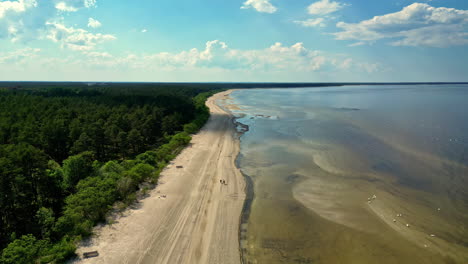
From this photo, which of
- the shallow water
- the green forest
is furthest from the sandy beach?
the shallow water

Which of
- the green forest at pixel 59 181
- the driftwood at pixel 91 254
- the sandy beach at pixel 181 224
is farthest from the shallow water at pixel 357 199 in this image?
the green forest at pixel 59 181

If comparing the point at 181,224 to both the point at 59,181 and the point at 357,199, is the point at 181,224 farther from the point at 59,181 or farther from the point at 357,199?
the point at 357,199

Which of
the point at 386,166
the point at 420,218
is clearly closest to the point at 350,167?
the point at 386,166

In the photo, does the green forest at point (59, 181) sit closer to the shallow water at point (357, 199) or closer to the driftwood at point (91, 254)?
the driftwood at point (91, 254)

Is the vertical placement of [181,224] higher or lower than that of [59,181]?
lower

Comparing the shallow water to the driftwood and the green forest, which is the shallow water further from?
the green forest

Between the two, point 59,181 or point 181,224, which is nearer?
point 181,224

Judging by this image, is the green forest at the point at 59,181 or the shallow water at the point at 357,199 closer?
the green forest at the point at 59,181

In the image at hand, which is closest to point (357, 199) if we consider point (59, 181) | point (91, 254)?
point (91, 254)

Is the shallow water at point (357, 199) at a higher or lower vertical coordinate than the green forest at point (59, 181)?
lower

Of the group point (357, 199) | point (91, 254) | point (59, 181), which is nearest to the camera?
point (91, 254)
